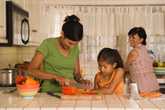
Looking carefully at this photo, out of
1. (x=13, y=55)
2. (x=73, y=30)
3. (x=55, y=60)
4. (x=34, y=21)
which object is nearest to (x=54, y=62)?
(x=55, y=60)

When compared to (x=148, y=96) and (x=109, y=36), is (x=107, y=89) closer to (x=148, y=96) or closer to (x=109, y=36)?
(x=148, y=96)

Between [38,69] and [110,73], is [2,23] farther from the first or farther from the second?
[110,73]

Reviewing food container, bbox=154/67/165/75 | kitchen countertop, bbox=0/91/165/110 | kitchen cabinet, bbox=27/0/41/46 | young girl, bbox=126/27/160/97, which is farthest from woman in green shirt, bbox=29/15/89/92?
food container, bbox=154/67/165/75

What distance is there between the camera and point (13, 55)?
3770 mm

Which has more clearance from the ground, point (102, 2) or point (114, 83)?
point (102, 2)

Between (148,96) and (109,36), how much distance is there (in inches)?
97.7

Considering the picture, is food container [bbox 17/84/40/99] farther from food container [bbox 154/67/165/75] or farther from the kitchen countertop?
food container [bbox 154/67/165/75]

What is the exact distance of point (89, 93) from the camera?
2045 millimetres

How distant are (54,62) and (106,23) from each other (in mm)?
2082

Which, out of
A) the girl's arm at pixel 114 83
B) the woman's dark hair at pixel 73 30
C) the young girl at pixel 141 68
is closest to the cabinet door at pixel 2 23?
the woman's dark hair at pixel 73 30

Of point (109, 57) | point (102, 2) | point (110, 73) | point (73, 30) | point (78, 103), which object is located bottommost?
point (78, 103)

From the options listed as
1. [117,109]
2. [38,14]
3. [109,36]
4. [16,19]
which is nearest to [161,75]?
[109,36]

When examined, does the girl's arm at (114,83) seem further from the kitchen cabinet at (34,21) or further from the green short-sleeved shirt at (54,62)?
the kitchen cabinet at (34,21)

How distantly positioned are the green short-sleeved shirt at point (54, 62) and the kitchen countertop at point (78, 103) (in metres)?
0.45
